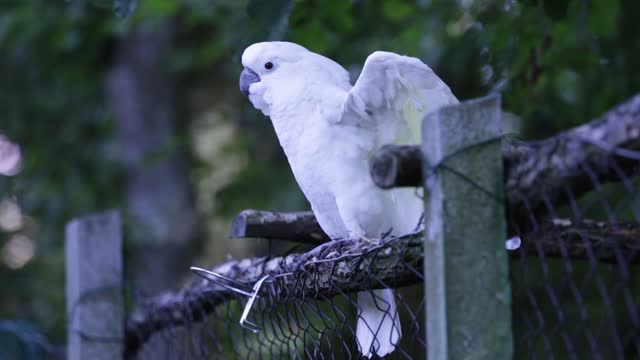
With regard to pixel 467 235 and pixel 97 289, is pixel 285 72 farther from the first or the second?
pixel 467 235

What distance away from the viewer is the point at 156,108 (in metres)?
6.02

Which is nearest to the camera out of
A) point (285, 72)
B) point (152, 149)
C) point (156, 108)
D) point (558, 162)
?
point (558, 162)

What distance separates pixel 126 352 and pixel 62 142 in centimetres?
308

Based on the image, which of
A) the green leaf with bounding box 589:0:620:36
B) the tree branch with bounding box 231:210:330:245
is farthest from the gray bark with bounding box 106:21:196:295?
the tree branch with bounding box 231:210:330:245

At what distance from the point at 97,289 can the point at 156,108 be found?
3115 millimetres

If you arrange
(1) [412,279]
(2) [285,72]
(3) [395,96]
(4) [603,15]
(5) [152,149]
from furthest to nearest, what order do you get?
(5) [152,149], (4) [603,15], (2) [285,72], (3) [395,96], (1) [412,279]

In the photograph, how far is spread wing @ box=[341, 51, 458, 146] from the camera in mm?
1965

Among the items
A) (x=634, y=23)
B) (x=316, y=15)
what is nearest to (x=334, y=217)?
(x=316, y=15)

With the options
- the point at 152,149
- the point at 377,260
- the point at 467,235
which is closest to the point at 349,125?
the point at 377,260

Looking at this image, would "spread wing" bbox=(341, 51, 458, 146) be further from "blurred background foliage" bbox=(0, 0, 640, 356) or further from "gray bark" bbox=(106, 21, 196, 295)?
"gray bark" bbox=(106, 21, 196, 295)

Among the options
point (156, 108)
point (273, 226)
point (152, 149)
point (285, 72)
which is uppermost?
point (156, 108)

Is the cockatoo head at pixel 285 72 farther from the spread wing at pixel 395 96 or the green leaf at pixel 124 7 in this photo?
the green leaf at pixel 124 7

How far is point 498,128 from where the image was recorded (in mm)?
1293

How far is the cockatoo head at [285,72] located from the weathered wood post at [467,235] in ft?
3.49
